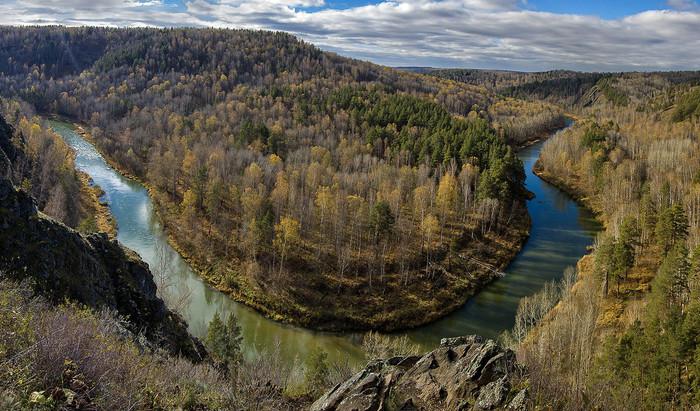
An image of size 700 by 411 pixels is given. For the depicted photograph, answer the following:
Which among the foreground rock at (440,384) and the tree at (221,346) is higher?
the foreground rock at (440,384)

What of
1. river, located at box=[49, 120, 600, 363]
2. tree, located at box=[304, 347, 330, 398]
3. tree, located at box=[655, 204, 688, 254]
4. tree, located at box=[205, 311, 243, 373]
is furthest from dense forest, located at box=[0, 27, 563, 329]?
Answer: tree, located at box=[655, 204, 688, 254]

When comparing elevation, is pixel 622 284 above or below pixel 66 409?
below

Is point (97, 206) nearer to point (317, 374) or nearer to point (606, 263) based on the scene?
point (317, 374)

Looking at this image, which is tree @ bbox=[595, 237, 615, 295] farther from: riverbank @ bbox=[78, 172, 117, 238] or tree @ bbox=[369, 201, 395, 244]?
riverbank @ bbox=[78, 172, 117, 238]

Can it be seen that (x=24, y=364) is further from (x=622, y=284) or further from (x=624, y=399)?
(x=622, y=284)

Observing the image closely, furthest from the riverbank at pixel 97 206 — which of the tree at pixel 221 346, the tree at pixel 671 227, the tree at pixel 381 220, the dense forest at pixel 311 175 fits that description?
the tree at pixel 671 227

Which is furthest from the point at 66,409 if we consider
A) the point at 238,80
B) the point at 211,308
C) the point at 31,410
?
the point at 238,80

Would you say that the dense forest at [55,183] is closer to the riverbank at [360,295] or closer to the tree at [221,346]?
the riverbank at [360,295]
